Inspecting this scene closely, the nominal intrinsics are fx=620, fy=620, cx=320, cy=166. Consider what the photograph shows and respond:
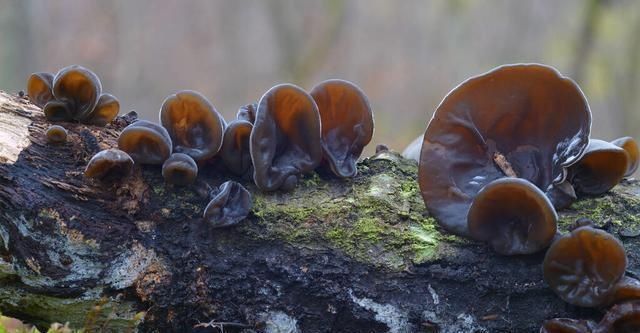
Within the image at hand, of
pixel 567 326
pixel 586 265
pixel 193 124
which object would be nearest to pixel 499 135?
pixel 586 265

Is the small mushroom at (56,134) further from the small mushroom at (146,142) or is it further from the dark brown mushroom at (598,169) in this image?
the dark brown mushroom at (598,169)

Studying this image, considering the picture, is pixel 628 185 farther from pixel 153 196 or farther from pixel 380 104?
pixel 380 104

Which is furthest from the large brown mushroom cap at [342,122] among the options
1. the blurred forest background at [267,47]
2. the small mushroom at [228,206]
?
the blurred forest background at [267,47]

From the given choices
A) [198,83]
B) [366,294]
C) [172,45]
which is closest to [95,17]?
[172,45]

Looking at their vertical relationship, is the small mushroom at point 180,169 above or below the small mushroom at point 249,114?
below

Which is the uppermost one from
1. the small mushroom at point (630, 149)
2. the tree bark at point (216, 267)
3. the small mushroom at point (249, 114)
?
the small mushroom at point (630, 149)

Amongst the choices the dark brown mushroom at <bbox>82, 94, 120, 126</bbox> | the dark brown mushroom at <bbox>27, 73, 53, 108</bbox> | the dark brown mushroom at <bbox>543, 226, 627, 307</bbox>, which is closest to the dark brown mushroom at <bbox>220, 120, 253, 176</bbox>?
the dark brown mushroom at <bbox>82, 94, 120, 126</bbox>

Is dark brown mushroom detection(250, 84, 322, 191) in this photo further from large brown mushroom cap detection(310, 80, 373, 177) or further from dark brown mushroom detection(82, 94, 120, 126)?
dark brown mushroom detection(82, 94, 120, 126)
